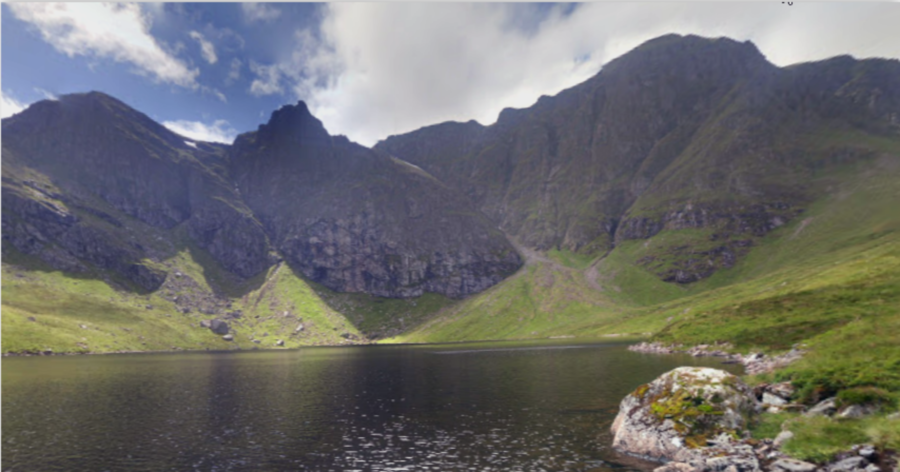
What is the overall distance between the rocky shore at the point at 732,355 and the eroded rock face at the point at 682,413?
29642 mm

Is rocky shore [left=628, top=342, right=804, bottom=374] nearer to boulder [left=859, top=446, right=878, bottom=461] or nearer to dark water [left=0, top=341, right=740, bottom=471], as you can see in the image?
dark water [left=0, top=341, right=740, bottom=471]

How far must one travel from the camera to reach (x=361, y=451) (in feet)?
145

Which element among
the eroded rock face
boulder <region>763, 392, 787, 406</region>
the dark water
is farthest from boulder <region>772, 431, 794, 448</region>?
boulder <region>763, 392, 787, 406</region>

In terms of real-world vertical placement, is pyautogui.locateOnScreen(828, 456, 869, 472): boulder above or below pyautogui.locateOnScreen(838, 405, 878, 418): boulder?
below

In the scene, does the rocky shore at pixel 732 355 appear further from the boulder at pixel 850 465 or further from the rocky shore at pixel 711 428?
the boulder at pixel 850 465

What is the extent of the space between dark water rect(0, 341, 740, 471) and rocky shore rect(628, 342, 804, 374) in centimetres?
702

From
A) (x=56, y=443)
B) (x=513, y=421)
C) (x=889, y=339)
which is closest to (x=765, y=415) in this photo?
(x=889, y=339)

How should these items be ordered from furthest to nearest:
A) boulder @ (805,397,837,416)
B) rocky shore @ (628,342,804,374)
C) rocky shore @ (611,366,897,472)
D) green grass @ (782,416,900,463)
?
rocky shore @ (628,342,804,374), boulder @ (805,397,837,416), rocky shore @ (611,366,897,472), green grass @ (782,416,900,463)

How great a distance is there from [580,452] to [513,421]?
14.8 meters

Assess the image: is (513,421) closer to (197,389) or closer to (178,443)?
(178,443)

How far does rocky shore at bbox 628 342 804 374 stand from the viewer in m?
66.2

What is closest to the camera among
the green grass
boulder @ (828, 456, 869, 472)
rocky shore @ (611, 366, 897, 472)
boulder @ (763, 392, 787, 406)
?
boulder @ (828, 456, 869, 472)

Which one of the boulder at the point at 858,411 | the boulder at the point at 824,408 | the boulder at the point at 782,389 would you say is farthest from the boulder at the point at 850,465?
the boulder at the point at 782,389

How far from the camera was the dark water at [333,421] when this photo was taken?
41219mm
